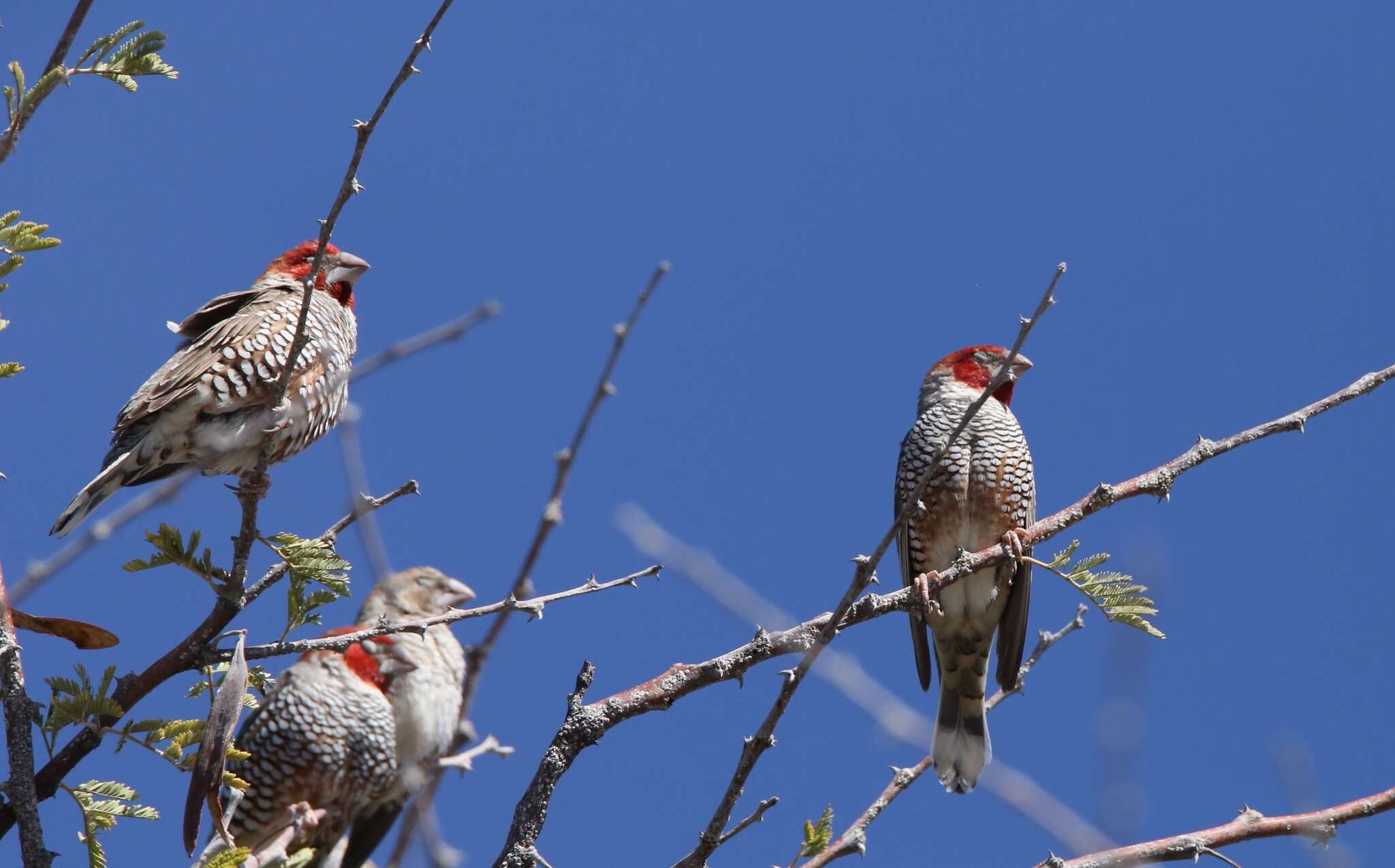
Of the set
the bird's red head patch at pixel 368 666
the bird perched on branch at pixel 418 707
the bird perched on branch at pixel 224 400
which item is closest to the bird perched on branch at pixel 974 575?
the bird perched on branch at pixel 418 707

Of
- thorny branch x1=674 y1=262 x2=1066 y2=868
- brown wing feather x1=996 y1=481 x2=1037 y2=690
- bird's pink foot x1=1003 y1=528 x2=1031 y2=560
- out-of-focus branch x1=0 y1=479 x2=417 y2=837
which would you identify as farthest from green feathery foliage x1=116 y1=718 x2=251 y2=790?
brown wing feather x1=996 y1=481 x2=1037 y2=690

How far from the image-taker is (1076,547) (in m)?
4.24

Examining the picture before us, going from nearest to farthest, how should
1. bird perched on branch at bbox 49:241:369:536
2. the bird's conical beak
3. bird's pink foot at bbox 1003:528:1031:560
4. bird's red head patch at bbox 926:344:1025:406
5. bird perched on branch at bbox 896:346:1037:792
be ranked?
bird's pink foot at bbox 1003:528:1031:560 < bird perched on branch at bbox 49:241:369:536 < bird perched on branch at bbox 896:346:1037:792 < the bird's conical beak < bird's red head patch at bbox 926:344:1025:406

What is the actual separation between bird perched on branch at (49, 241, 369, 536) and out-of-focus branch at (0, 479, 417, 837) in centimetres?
169

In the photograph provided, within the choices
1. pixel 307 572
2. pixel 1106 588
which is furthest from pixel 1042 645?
pixel 307 572

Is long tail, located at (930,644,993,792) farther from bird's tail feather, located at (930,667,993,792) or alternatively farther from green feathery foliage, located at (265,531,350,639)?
green feathery foliage, located at (265,531,350,639)

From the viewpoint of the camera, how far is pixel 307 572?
3.68 m

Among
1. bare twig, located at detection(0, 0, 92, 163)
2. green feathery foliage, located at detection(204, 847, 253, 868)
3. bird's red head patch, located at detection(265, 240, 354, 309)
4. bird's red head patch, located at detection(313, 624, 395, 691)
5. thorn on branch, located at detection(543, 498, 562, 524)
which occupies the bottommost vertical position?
green feathery foliage, located at detection(204, 847, 253, 868)

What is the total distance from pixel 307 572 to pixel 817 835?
1.57 metres

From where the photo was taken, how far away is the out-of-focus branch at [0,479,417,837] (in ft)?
11.1

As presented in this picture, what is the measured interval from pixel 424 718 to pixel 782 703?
4.07 meters

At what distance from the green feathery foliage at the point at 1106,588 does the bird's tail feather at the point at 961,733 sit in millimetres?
1966

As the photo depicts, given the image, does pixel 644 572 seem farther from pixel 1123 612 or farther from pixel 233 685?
pixel 1123 612

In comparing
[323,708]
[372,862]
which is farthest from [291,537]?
[372,862]
